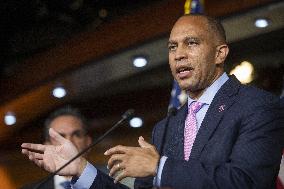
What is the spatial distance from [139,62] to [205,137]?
4796 millimetres

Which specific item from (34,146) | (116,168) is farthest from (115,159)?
(34,146)

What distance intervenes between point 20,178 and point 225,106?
238 inches

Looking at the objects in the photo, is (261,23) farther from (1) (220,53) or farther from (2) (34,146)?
(2) (34,146)

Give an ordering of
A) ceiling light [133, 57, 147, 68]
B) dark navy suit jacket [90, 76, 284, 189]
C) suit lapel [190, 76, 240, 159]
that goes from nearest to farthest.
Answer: dark navy suit jacket [90, 76, 284, 189], suit lapel [190, 76, 240, 159], ceiling light [133, 57, 147, 68]

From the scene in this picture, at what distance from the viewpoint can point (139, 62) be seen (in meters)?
6.54

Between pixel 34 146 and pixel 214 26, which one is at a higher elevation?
pixel 214 26

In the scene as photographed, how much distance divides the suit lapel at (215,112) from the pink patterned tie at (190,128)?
3.0 inches

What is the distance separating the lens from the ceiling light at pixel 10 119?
6828 millimetres

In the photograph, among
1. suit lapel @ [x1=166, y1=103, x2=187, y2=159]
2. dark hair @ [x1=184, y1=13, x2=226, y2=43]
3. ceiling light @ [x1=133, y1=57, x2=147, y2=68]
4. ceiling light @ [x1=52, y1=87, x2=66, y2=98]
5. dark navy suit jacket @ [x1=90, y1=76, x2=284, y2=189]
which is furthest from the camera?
ceiling light @ [x1=52, y1=87, x2=66, y2=98]

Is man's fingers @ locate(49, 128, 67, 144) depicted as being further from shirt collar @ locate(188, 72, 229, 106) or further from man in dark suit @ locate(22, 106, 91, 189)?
man in dark suit @ locate(22, 106, 91, 189)

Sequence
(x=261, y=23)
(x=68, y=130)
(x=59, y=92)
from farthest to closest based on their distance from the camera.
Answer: (x=59, y=92)
(x=261, y=23)
(x=68, y=130)

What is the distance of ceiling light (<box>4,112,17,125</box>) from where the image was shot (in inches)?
269

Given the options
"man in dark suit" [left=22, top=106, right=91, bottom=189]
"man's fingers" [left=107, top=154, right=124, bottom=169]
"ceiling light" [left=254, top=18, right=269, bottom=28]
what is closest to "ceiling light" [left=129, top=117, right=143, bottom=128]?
"ceiling light" [left=254, top=18, right=269, bottom=28]

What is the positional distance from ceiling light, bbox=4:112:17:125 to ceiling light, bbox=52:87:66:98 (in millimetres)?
633
